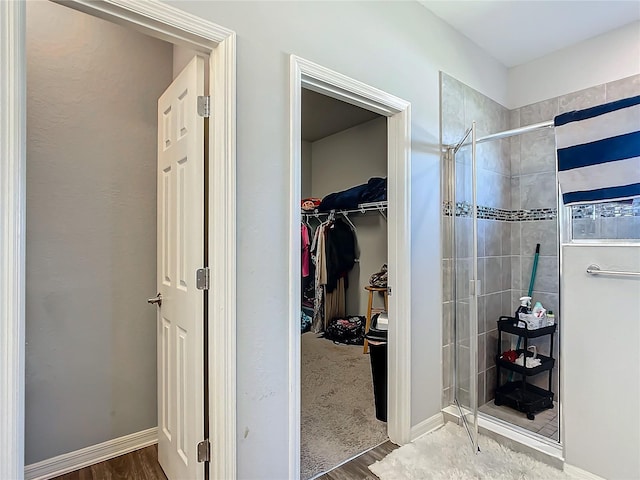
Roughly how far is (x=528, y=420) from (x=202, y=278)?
8.33ft

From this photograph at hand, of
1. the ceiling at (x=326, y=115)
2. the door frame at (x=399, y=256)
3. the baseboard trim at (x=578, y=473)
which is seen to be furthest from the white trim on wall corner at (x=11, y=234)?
the ceiling at (x=326, y=115)

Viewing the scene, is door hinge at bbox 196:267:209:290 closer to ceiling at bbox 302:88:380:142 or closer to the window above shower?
the window above shower

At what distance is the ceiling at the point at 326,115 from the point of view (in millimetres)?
3672

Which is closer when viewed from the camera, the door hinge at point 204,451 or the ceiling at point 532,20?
the door hinge at point 204,451

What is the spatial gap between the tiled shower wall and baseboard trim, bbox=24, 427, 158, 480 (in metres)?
2.00

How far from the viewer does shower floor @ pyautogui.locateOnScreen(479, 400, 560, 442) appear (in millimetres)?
2406

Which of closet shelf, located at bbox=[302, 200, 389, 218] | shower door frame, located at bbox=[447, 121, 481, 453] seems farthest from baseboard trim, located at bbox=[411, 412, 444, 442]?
closet shelf, located at bbox=[302, 200, 389, 218]

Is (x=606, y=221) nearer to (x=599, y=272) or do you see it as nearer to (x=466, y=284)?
(x=599, y=272)

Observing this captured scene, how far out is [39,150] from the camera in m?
1.86

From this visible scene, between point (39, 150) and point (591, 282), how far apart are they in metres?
3.02

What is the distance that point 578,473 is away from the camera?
1.82 metres

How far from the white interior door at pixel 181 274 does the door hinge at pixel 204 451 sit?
0.03m

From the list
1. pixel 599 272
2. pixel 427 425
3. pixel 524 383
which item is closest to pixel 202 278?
pixel 427 425

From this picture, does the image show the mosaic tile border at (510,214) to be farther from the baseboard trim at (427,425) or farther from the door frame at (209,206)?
the door frame at (209,206)
